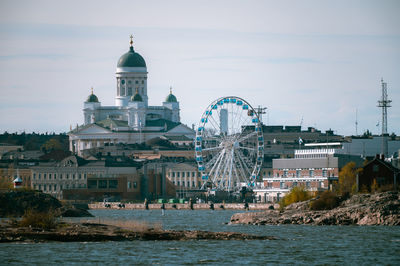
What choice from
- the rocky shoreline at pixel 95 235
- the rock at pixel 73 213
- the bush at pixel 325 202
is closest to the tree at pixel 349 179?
the bush at pixel 325 202

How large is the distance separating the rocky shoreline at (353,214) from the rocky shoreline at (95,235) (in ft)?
44.2

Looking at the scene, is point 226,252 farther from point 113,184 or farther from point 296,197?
point 113,184

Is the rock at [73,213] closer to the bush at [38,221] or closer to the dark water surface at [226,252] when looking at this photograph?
the bush at [38,221]

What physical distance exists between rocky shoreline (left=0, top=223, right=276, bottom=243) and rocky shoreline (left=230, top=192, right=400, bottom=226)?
13.5 meters

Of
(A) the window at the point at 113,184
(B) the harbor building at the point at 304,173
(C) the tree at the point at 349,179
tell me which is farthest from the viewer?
(A) the window at the point at 113,184

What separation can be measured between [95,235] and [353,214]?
23.9 metres

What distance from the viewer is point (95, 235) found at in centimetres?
7806

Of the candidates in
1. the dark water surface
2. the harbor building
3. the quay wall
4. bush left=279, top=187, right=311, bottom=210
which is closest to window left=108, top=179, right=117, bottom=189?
the quay wall

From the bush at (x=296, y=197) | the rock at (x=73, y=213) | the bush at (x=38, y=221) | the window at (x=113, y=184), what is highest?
the window at (x=113, y=184)

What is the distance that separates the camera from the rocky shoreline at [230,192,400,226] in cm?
9256

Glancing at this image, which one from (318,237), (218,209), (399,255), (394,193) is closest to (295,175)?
(218,209)

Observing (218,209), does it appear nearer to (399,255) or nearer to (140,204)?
(140,204)

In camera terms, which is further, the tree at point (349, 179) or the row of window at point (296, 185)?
the row of window at point (296, 185)

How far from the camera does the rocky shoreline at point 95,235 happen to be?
251 feet
